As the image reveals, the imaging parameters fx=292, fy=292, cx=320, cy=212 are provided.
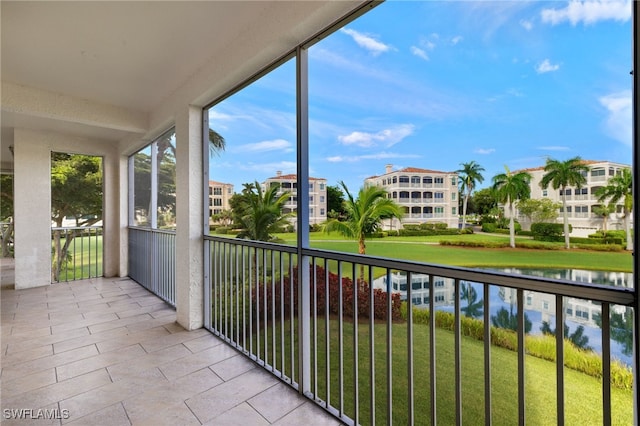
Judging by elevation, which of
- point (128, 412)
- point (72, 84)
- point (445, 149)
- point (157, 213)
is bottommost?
point (128, 412)

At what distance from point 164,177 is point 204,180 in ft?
5.04

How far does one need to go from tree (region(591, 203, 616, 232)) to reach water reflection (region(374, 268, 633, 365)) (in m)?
0.16

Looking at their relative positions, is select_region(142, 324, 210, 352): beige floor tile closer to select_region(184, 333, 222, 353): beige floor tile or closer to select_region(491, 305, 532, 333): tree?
select_region(184, 333, 222, 353): beige floor tile

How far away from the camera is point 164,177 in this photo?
4.06 meters

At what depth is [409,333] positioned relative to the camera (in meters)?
1.37

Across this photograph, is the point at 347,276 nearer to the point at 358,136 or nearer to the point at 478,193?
the point at 358,136

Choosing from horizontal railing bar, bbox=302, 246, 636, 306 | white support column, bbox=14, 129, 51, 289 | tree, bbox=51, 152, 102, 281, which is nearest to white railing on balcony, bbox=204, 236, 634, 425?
horizontal railing bar, bbox=302, 246, 636, 306

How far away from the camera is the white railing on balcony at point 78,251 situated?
4.92 metres

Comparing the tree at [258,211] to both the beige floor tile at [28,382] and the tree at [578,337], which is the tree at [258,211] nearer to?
the beige floor tile at [28,382]

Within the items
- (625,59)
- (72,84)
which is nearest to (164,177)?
(72,84)

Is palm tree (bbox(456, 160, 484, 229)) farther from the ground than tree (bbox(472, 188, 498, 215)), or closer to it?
farther from the ground

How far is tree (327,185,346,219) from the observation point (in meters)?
1.95

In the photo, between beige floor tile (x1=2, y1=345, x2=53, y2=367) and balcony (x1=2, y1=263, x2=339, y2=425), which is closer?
balcony (x1=2, y1=263, x2=339, y2=425)

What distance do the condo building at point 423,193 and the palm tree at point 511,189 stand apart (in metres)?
0.20
